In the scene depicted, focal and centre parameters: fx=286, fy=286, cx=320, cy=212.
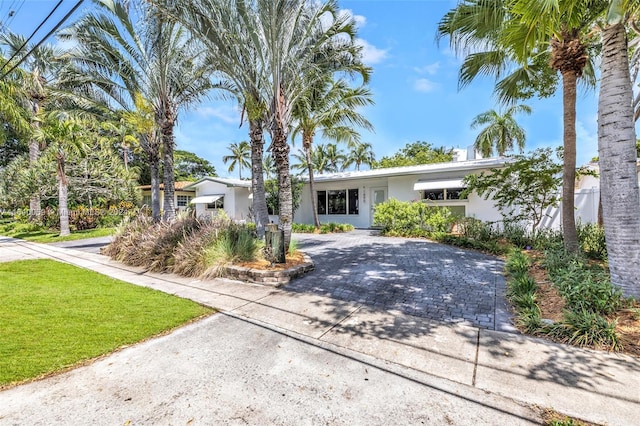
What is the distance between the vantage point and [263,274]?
6199mm

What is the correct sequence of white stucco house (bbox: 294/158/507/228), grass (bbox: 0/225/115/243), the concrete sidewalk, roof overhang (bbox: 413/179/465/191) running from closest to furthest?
the concrete sidewalk
roof overhang (bbox: 413/179/465/191)
white stucco house (bbox: 294/158/507/228)
grass (bbox: 0/225/115/243)

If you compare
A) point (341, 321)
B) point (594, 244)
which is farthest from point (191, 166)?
point (594, 244)

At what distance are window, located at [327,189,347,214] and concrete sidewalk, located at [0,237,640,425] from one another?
1315 cm

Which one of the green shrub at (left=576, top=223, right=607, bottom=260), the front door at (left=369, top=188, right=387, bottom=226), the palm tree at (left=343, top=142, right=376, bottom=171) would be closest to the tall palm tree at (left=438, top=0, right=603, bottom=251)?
the green shrub at (left=576, top=223, right=607, bottom=260)

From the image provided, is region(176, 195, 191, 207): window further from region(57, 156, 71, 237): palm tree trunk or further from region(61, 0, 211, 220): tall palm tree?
region(61, 0, 211, 220): tall palm tree

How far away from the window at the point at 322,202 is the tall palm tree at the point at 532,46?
11582 mm

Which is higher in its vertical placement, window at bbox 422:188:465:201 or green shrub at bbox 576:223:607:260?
window at bbox 422:188:465:201

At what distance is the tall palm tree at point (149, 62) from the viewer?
8.98m

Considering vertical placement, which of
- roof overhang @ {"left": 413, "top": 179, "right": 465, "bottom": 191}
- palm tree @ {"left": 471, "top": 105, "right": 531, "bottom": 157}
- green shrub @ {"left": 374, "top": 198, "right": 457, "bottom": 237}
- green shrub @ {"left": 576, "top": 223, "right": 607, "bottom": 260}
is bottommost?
green shrub @ {"left": 576, "top": 223, "right": 607, "bottom": 260}

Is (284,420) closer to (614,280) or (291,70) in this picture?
(614,280)

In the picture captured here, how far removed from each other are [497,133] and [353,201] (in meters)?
15.0

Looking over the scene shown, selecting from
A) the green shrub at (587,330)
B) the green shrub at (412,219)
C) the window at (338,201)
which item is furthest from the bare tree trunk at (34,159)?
the green shrub at (587,330)

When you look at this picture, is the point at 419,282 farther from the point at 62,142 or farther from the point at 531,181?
the point at 62,142

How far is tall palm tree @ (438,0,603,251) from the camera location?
191 inches
